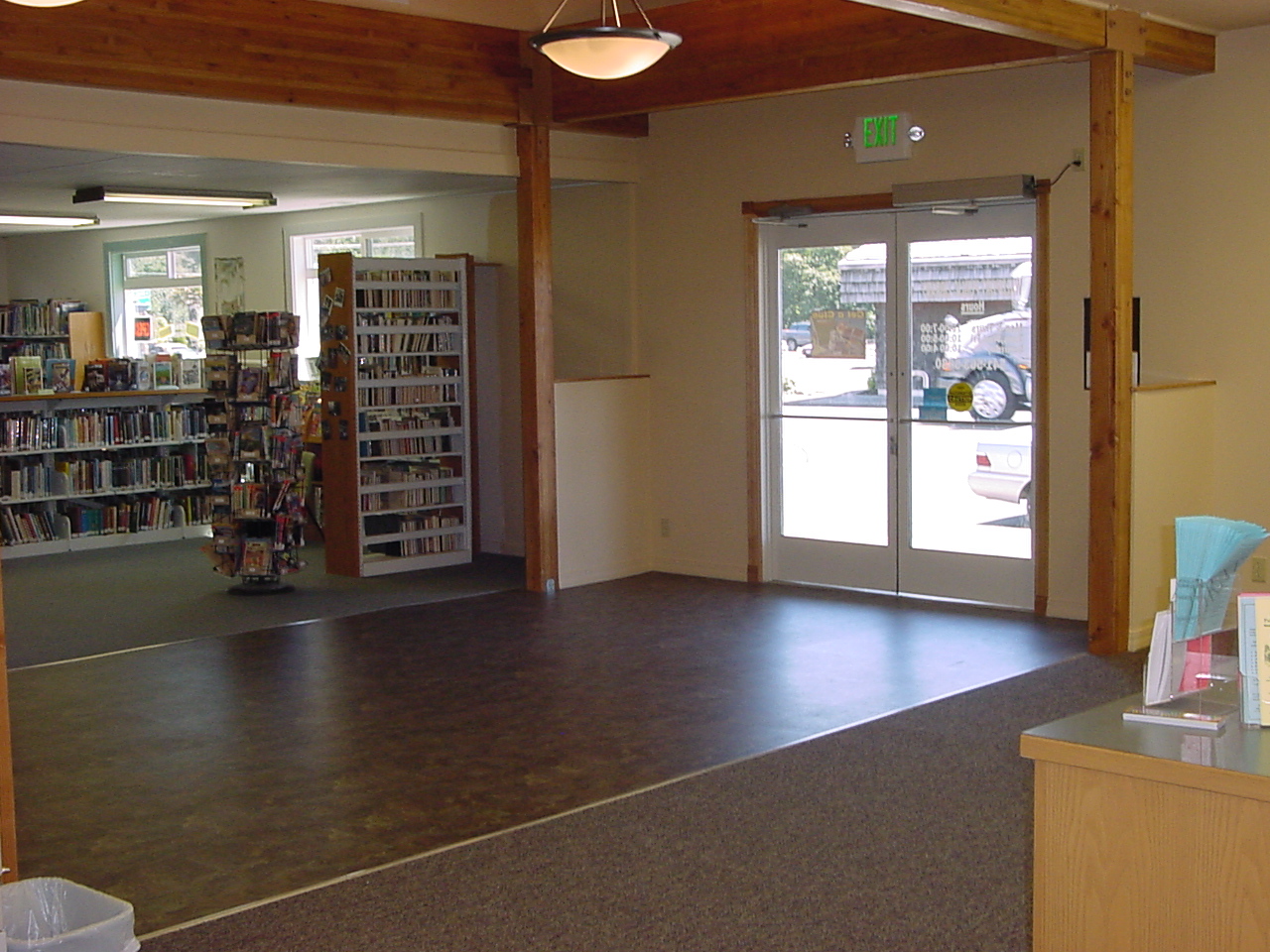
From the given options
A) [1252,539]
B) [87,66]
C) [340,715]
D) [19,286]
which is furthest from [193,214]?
[1252,539]

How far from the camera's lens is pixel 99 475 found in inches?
458

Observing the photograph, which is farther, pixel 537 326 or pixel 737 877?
pixel 537 326

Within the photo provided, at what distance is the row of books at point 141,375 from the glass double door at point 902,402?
18.3 ft

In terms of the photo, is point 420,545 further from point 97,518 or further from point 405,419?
point 97,518

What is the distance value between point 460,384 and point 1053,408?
175 inches

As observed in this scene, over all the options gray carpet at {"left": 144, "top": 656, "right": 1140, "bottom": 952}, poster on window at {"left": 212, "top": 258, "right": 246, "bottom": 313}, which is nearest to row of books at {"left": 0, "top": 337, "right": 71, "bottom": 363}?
poster on window at {"left": 212, "top": 258, "right": 246, "bottom": 313}

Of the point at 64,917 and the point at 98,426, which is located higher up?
the point at 98,426

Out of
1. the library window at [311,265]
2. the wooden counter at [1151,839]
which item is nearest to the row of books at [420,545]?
the library window at [311,265]

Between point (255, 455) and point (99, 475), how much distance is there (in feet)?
9.61

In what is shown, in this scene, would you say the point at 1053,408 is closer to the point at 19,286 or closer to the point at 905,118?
the point at 905,118

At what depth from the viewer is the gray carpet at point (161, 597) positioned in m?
8.09

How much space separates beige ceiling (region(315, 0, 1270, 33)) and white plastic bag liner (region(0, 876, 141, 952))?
17.7ft

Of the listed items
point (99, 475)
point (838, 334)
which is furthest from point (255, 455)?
point (838, 334)

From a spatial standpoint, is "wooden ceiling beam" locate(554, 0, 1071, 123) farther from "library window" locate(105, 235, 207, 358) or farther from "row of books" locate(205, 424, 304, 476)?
"library window" locate(105, 235, 207, 358)
